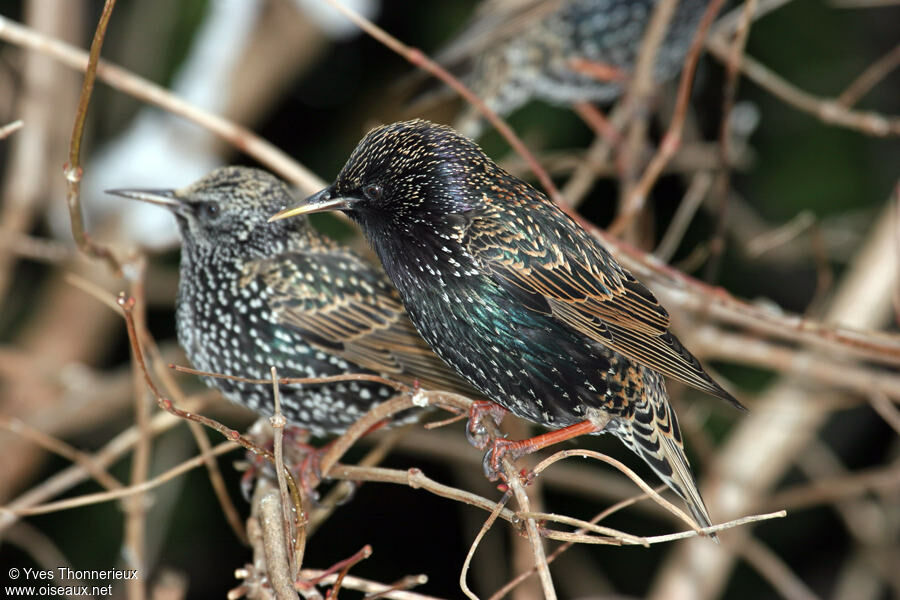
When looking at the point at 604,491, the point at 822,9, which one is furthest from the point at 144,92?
the point at 822,9

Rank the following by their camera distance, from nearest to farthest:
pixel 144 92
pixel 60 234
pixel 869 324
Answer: pixel 144 92
pixel 869 324
pixel 60 234

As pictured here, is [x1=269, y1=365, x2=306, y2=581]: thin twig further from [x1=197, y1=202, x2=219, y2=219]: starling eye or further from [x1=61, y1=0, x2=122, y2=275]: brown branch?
[x1=197, y1=202, x2=219, y2=219]: starling eye

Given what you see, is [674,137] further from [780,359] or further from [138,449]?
[138,449]

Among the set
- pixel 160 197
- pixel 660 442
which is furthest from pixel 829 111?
pixel 160 197

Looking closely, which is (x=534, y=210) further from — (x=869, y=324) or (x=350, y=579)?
(x=869, y=324)

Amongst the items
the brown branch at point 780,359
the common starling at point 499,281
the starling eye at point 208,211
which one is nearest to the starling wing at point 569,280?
the common starling at point 499,281

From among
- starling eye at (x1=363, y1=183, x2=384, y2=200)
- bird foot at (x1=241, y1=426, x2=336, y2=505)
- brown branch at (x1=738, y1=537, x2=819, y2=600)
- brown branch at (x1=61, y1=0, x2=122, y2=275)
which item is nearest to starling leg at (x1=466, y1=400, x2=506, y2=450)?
bird foot at (x1=241, y1=426, x2=336, y2=505)
